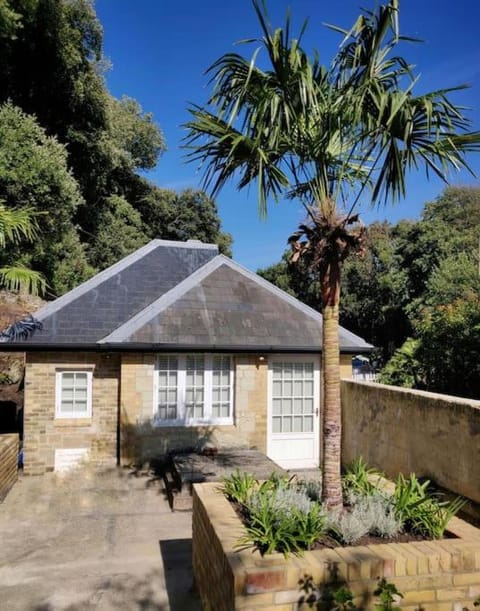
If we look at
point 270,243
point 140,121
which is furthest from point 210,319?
point 140,121

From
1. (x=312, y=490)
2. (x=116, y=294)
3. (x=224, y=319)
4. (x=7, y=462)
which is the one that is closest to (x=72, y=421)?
(x=7, y=462)

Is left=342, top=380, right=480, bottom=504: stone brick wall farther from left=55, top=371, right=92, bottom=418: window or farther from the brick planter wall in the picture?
left=55, top=371, right=92, bottom=418: window

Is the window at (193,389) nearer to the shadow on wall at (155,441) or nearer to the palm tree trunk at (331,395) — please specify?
the shadow on wall at (155,441)

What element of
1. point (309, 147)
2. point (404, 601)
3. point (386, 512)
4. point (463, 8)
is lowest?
point (404, 601)

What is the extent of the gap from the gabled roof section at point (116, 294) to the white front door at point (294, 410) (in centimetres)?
388

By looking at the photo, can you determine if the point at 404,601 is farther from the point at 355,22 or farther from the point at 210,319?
the point at 210,319

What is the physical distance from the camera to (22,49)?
18578mm

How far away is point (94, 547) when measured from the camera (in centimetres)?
667

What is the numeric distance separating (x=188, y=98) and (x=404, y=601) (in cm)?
516

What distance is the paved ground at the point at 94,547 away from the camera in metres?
5.27

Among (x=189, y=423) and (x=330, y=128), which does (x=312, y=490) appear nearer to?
(x=330, y=128)

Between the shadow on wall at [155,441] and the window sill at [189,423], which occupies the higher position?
the window sill at [189,423]

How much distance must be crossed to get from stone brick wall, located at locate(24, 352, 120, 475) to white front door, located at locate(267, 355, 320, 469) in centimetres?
387

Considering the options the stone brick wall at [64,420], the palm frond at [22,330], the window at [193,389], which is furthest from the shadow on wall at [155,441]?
the palm frond at [22,330]
